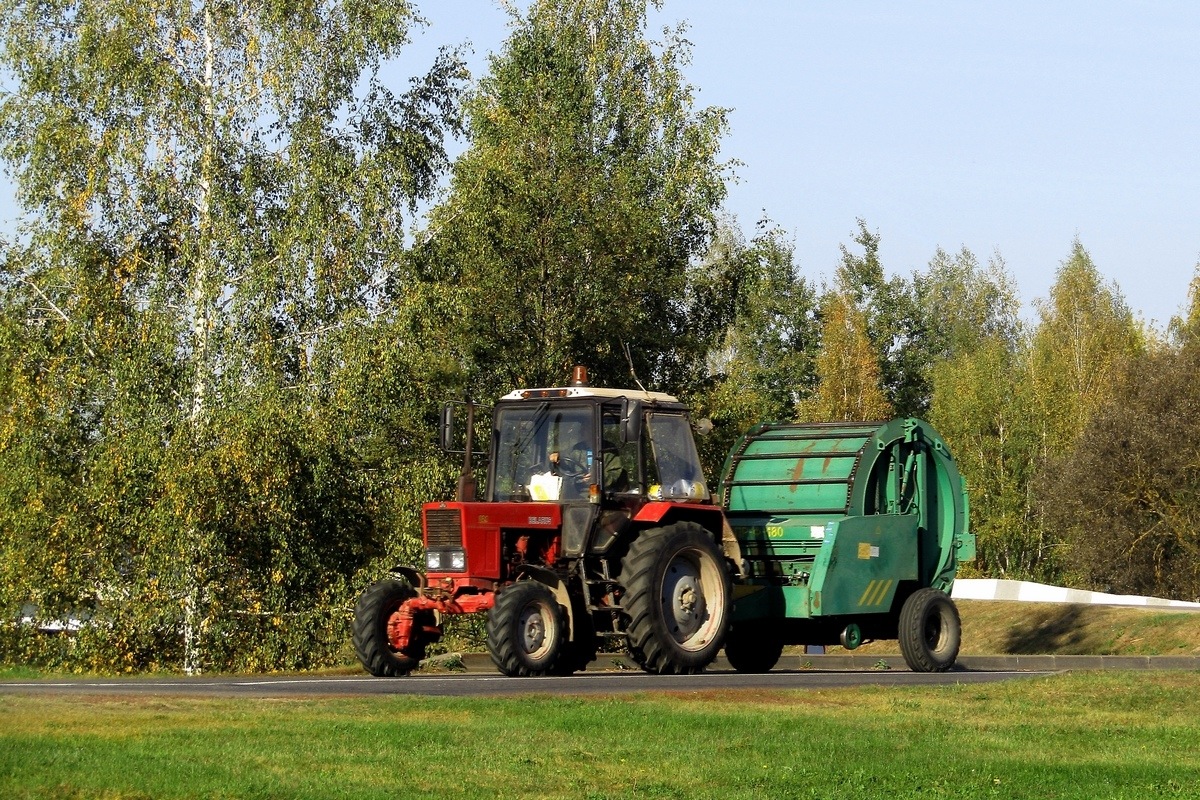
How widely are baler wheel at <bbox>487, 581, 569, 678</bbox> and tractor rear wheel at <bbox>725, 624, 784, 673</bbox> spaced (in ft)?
15.7

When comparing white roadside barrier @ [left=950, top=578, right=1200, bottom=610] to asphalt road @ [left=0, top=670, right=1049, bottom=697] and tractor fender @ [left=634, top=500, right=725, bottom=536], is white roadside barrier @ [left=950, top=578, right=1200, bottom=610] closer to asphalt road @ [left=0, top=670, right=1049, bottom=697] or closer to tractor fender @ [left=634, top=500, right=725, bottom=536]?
tractor fender @ [left=634, top=500, right=725, bottom=536]

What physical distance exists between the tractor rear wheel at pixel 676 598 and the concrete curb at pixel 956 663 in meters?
4.32

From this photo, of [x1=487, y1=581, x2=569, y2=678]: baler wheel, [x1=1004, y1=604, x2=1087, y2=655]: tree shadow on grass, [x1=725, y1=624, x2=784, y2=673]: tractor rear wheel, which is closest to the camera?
[x1=487, y1=581, x2=569, y2=678]: baler wheel

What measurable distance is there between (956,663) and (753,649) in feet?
13.2

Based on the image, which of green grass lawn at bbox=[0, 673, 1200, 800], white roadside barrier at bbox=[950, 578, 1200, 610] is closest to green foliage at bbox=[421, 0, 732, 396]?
white roadside barrier at bbox=[950, 578, 1200, 610]

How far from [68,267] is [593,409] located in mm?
11949

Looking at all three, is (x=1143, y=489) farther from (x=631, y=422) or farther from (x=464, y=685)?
(x=464, y=685)

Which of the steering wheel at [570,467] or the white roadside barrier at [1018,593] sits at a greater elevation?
the steering wheel at [570,467]

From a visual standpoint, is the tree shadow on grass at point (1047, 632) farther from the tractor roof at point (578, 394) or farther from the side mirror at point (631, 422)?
the side mirror at point (631, 422)

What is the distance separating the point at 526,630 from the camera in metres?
16.7

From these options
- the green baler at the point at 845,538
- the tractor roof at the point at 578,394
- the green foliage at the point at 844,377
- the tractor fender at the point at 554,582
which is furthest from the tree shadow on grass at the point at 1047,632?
the green foliage at the point at 844,377

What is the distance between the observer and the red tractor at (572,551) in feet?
57.3

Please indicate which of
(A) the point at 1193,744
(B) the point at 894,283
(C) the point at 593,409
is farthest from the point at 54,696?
(B) the point at 894,283

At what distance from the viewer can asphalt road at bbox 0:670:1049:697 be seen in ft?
46.1
